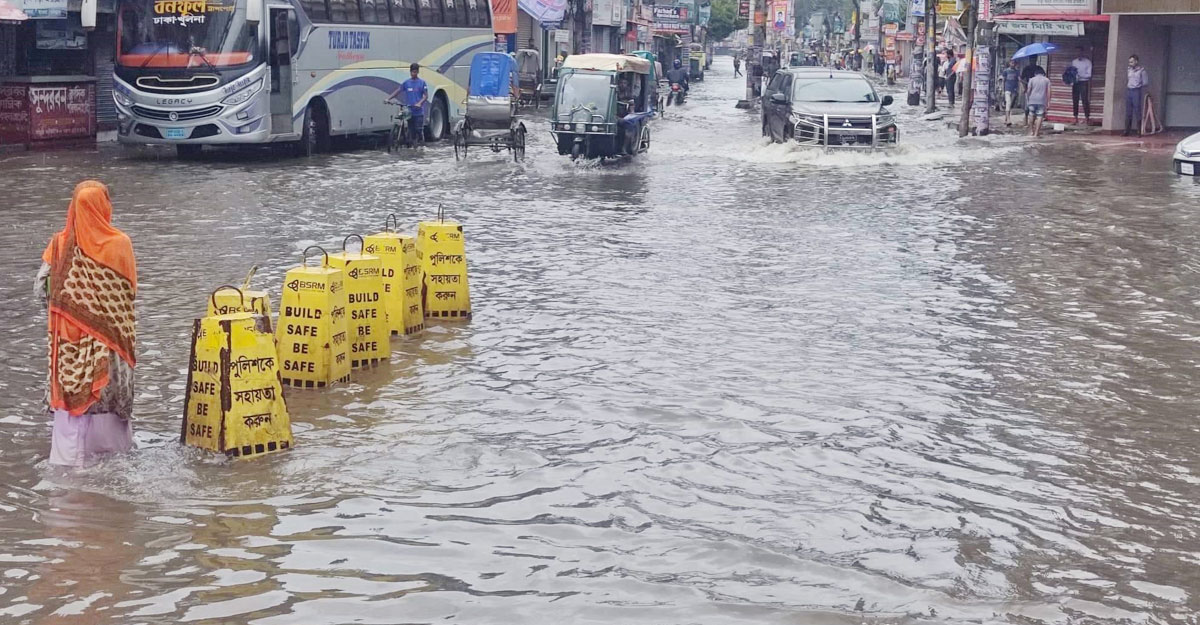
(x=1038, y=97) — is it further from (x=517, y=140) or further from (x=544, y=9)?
(x=544, y=9)

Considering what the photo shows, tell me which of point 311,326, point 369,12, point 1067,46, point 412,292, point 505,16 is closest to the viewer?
point 311,326

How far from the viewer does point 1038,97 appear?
34.3 metres

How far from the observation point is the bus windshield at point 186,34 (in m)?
24.7

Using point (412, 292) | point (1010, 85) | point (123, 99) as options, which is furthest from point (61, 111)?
point (1010, 85)

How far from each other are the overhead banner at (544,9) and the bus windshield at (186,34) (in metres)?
30.5

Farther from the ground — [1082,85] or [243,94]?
[1082,85]

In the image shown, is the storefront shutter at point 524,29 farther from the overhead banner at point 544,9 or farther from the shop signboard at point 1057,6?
the shop signboard at point 1057,6

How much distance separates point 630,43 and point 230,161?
69.6 metres

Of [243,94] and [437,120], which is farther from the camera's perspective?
[437,120]

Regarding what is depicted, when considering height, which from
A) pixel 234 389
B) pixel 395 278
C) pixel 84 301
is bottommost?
pixel 234 389

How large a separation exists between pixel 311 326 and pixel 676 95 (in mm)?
47465

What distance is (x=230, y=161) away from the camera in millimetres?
26594

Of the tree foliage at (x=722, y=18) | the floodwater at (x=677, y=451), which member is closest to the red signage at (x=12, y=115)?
the floodwater at (x=677, y=451)

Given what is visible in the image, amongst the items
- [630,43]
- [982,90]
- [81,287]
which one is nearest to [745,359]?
[81,287]
